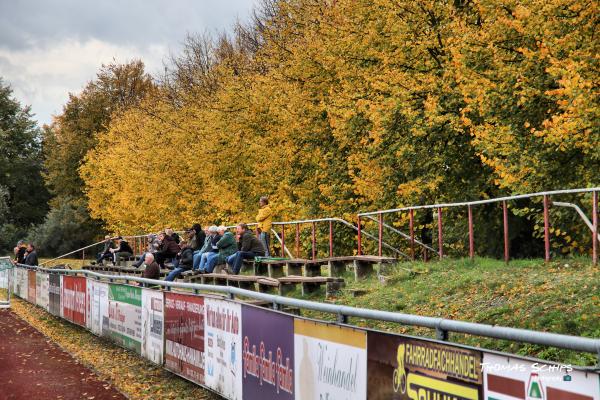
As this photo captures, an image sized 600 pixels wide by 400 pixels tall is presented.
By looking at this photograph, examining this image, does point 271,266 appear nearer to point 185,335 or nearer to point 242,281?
point 242,281

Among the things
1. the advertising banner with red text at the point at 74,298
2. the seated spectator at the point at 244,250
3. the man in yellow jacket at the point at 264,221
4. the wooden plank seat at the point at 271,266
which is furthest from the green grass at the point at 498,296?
the advertising banner with red text at the point at 74,298

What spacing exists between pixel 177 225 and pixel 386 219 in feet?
67.0

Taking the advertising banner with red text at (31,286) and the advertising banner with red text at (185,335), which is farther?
the advertising banner with red text at (31,286)

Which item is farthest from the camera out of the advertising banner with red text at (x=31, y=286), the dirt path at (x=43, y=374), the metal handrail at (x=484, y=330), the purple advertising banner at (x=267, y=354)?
the advertising banner with red text at (x=31, y=286)

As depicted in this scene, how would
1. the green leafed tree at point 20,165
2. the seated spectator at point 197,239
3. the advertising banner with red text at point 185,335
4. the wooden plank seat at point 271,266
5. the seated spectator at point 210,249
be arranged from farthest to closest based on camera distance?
the green leafed tree at point 20,165 < the seated spectator at point 197,239 < the seated spectator at point 210,249 < the wooden plank seat at point 271,266 < the advertising banner with red text at point 185,335

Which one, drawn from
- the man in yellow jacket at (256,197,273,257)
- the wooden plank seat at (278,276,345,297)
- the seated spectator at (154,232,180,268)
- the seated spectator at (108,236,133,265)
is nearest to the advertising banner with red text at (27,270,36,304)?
the seated spectator at (108,236,133,265)

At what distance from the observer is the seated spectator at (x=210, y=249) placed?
21.6 metres

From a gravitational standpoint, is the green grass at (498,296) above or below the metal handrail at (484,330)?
below

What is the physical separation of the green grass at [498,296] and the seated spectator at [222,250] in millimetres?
4894

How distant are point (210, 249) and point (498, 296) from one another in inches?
468

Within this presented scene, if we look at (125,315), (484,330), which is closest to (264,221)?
(125,315)

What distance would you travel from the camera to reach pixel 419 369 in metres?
5.76

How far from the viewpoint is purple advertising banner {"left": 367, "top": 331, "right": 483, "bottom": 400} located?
5.25m

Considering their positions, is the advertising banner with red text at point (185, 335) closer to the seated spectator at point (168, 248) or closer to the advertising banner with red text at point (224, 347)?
the advertising banner with red text at point (224, 347)
